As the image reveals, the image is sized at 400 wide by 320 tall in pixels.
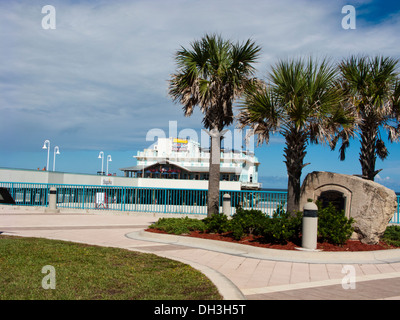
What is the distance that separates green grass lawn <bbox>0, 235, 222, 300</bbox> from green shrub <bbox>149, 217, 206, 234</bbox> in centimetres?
286

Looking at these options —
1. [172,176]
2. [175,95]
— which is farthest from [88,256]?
[172,176]

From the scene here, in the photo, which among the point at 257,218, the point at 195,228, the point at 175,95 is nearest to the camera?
the point at 257,218

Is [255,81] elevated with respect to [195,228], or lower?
elevated

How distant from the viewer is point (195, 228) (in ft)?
42.5

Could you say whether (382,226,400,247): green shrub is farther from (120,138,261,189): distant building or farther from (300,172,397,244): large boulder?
(120,138,261,189): distant building

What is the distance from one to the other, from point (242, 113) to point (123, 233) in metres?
5.93

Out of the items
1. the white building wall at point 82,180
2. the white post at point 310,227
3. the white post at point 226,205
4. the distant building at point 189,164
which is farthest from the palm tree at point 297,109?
the distant building at point 189,164

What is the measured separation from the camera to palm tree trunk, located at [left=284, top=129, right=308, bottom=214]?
39.9 feet

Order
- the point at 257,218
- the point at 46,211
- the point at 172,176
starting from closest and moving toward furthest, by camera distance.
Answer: the point at 257,218, the point at 46,211, the point at 172,176

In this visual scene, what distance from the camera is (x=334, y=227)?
10281mm

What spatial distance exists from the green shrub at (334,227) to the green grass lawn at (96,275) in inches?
169

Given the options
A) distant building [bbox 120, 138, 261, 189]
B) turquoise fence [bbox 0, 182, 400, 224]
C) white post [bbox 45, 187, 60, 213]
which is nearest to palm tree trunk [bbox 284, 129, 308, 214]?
turquoise fence [bbox 0, 182, 400, 224]

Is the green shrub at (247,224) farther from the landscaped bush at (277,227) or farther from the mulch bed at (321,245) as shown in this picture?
the mulch bed at (321,245)
